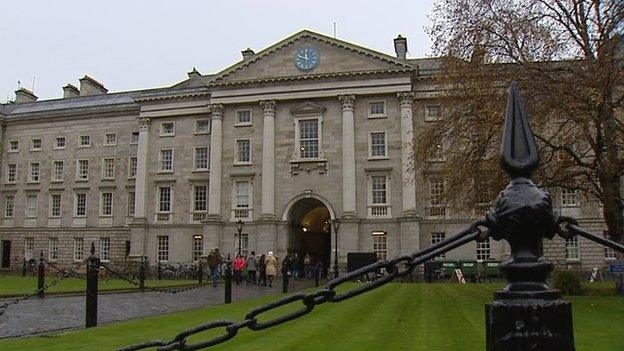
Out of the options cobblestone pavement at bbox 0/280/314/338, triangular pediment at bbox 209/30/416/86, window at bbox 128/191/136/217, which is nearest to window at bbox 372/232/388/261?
triangular pediment at bbox 209/30/416/86

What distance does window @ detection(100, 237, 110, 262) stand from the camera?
5212 centimetres

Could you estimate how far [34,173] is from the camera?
183 feet

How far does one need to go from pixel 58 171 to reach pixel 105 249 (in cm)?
880

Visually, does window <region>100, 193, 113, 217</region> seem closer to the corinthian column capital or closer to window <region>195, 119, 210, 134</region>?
window <region>195, 119, 210, 134</region>

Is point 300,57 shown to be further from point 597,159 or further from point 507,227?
point 507,227

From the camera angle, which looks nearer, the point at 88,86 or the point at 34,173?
the point at 34,173

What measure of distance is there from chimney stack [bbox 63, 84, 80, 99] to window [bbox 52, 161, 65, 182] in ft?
32.1

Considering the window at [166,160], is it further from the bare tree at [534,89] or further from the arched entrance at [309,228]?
the bare tree at [534,89]

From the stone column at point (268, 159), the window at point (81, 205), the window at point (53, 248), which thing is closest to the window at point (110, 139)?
the window at point (81, 205)

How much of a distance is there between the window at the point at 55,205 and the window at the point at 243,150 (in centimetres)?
1922

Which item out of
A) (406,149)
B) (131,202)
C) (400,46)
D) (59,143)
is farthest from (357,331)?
(59,143)

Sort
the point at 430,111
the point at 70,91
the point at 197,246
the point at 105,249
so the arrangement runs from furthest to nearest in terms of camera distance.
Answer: the point at 70,91
the point at 105,249
the point at 197,246
the point at 430,111

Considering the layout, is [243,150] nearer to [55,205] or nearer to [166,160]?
[166,160]

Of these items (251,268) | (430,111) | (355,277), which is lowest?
(251,268)
